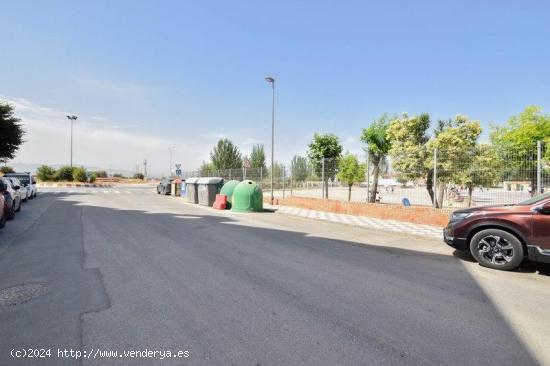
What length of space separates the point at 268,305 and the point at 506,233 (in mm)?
5080

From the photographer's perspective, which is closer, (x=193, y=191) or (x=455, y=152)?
(x=455, y=152)

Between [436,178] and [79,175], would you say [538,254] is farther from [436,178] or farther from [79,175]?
[79,175]

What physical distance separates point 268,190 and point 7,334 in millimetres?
19361

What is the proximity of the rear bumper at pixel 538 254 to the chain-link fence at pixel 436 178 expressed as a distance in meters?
3.80

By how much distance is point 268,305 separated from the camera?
397cm

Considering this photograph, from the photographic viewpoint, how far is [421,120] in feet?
68.6

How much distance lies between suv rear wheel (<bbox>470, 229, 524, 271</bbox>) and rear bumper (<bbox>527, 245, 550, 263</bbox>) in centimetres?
13

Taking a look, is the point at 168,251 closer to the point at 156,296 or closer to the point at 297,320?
the point at 156,296

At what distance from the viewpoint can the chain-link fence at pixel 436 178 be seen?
9.52m

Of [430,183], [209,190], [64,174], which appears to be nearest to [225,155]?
[64,174]

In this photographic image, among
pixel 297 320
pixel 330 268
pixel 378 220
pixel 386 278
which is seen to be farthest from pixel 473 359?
pixel 378 220

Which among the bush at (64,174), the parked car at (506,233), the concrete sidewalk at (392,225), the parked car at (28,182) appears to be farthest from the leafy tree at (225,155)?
the parked car at (506,233)

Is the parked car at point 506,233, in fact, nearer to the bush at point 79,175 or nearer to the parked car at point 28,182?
the parked car at point 28,182

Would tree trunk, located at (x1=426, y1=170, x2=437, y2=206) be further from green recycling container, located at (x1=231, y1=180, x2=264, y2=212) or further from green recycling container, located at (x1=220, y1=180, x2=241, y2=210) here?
green recycling container, located at (x1=220, y1=180, x2=241, y2=210)
